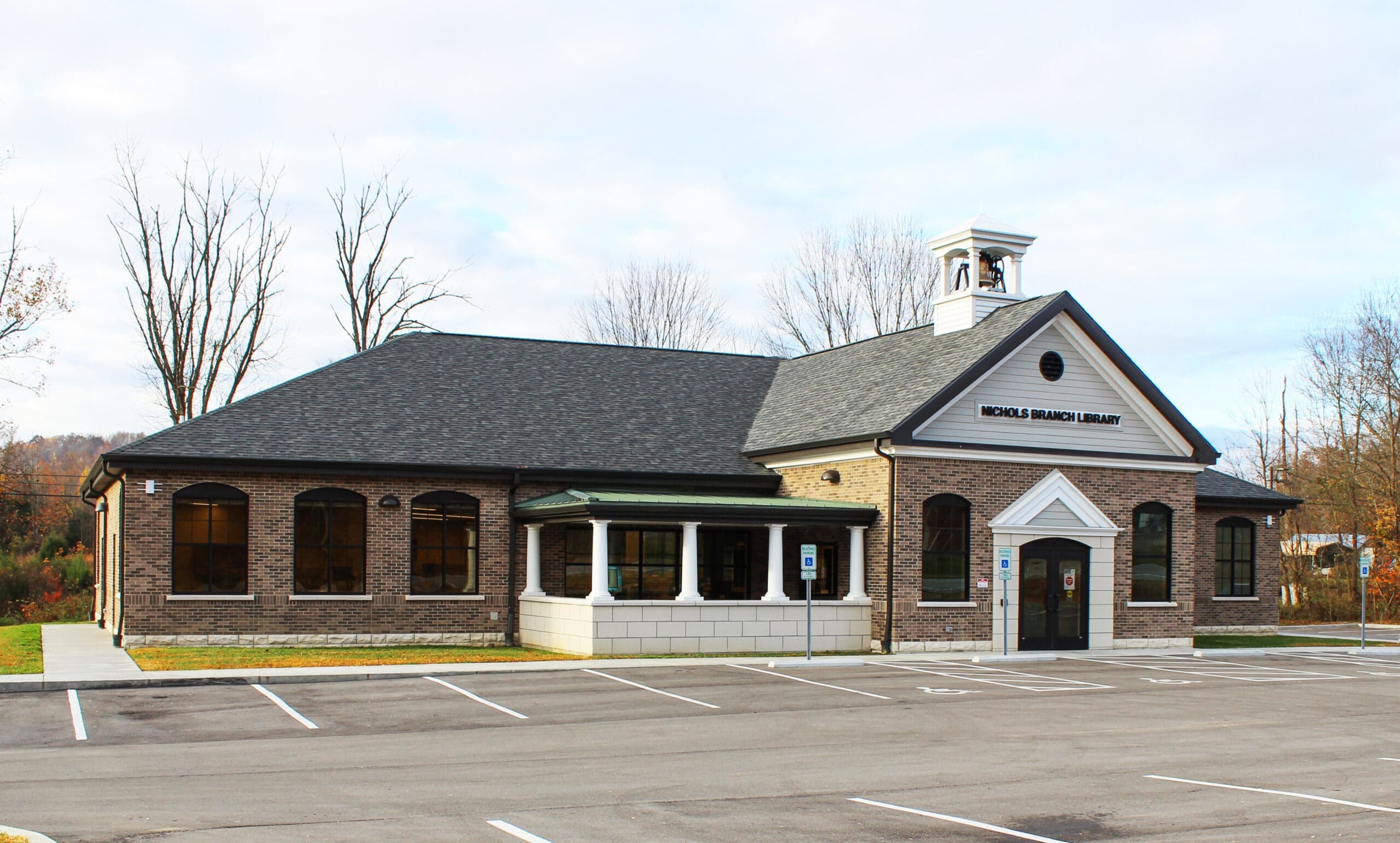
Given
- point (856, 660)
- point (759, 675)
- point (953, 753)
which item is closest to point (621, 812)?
point (953, 753)

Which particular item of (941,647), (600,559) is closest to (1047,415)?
(941,647)

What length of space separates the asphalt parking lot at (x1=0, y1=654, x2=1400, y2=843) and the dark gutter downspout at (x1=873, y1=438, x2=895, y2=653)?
419 cm

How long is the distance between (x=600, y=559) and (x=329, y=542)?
5.78m

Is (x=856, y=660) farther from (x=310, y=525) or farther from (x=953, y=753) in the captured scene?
(x=310, y=525)

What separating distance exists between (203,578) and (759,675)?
11.4 meters

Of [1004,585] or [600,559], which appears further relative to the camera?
[1004,585]

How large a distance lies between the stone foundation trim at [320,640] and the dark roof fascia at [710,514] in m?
3.12

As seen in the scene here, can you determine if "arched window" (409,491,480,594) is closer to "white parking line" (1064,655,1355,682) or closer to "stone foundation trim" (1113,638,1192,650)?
"white parking line" (1064,655,1355,682)

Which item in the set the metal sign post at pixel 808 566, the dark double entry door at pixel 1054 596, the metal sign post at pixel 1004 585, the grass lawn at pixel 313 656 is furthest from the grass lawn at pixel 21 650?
the dark double entry door at pixel 1054 596

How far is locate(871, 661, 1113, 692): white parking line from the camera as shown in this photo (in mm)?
19781

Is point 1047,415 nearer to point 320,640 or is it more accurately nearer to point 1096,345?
point 1096,345

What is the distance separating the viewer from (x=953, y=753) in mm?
13234

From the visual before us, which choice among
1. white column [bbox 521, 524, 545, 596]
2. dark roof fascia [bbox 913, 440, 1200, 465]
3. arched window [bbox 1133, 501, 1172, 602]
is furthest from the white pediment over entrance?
white column [bbox 521, 524, 545, 596]

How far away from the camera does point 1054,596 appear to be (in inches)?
1040
